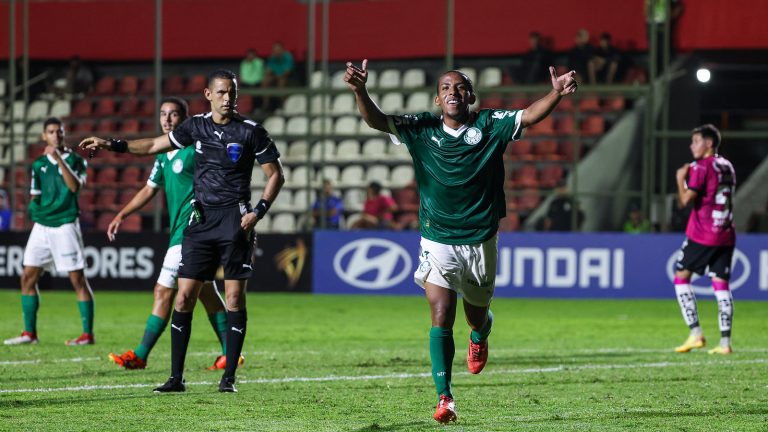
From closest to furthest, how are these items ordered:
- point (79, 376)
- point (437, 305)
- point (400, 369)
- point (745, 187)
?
point (437, 305)
point (79, 376)
point (400, 369)
point (745, 187)

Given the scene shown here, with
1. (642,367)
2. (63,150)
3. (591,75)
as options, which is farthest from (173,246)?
(591,75)

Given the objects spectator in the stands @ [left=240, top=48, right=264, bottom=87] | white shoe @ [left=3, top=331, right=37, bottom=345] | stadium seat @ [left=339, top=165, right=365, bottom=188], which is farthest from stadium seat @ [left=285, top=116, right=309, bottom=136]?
white shoe @ [left=3, top=331, right=37, bottom=345]

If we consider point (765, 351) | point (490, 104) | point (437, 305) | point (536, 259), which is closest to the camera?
point (437, 305)

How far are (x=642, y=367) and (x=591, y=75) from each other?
14917mm

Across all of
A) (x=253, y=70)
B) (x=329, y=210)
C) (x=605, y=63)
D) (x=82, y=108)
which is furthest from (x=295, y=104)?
(x=605, y=63)

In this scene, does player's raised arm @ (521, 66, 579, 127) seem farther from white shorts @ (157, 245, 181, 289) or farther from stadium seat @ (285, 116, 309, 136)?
stadium seat @ (285, 116, 309, 136)

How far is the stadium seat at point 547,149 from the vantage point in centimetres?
2546

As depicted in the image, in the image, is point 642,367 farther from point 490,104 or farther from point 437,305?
point 490,104

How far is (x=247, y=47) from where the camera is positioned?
1243 inches

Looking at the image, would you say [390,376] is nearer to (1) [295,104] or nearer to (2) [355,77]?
(2) [355,77]

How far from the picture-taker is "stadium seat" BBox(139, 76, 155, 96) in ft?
99.7

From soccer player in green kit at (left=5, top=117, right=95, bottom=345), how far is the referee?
4.10 m

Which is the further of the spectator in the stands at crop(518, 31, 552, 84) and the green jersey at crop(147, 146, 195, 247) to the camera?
the spectator in the stands at crop(518, 31, 552, 84)

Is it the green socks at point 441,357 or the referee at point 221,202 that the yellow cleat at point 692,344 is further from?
the green socks at point 441,357
